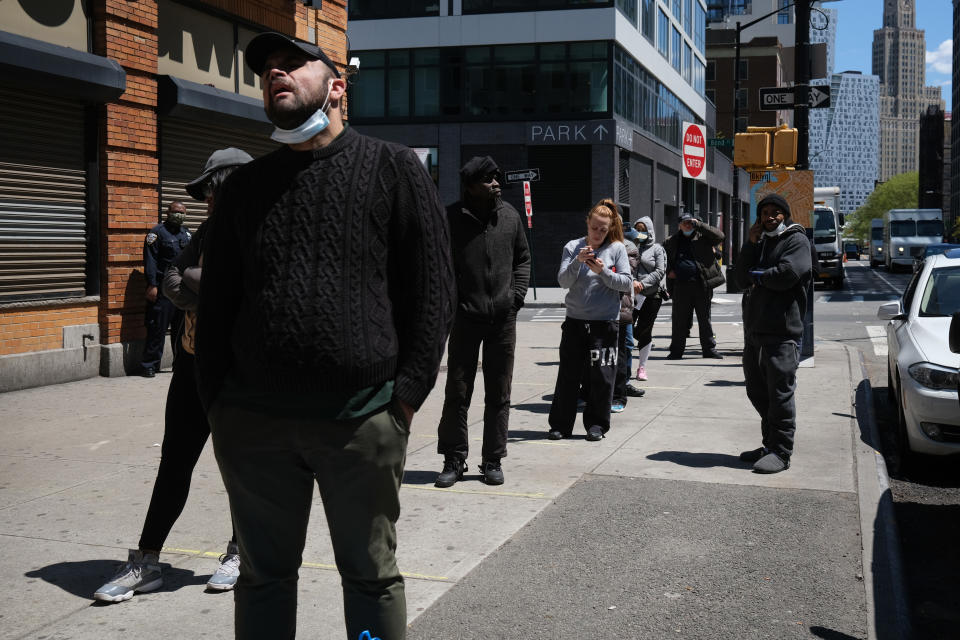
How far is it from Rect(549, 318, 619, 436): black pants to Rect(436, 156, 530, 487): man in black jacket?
Result: 5.11 ft

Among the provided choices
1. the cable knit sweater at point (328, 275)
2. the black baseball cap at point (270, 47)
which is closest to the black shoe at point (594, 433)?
the cable knit sweater at point (328, 275)

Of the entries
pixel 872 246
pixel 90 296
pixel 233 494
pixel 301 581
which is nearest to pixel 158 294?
pixel 90 296

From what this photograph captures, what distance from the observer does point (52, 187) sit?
11.1m

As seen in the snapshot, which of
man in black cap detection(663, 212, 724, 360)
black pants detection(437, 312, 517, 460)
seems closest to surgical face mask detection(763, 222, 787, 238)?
black pants detection(437, 312, 517, 460)

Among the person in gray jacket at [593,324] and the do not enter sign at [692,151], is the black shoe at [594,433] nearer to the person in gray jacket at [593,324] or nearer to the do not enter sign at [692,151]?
the person in gray jacket at [593,324]

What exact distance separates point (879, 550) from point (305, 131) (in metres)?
3.80

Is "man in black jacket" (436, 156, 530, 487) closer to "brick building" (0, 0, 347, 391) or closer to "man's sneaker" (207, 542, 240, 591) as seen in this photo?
"man's sneaker" (207, 542, 240, 591)

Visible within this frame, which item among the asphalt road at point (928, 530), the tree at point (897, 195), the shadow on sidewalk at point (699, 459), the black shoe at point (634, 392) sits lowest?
the asphalt road at point (928, 530)

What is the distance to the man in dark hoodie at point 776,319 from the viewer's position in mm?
6871

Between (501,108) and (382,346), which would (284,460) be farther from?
(501,108)

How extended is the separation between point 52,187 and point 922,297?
8733 millimetres

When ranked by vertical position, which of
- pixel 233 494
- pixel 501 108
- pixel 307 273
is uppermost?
pixel 501 108

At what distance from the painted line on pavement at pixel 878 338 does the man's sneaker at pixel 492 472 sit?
1084 centimetres

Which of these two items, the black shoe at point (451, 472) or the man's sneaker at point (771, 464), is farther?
the man's sneaker at point (771, 464)
